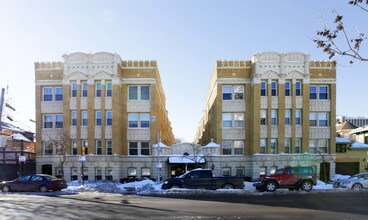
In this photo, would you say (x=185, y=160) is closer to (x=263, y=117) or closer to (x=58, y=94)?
(x=263, y=117)

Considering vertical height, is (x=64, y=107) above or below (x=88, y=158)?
above

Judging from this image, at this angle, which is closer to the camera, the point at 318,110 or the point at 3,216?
the point at 3,216

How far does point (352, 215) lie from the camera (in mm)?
12539

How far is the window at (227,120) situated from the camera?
34.7m

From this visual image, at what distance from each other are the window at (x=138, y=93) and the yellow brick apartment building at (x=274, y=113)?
7.34 m

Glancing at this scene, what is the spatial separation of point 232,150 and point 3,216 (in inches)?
978

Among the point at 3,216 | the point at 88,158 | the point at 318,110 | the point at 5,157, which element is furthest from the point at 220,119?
the point at 3,216

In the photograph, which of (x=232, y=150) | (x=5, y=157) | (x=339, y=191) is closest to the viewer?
(x=339, y=191)

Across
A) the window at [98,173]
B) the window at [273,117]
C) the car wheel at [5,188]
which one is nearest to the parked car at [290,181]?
the window at [273,117]

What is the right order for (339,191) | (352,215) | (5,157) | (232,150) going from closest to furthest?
(352,215), (339,191), (5,157), (232,150)

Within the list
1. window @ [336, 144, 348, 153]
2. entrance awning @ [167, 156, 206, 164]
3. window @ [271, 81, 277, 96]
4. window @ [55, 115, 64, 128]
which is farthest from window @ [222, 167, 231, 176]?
window @ [55, 115, 64, 128]

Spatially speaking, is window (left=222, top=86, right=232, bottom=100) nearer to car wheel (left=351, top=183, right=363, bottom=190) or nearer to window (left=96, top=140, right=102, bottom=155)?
window (left=96, top=140, right=102, bottom=155)

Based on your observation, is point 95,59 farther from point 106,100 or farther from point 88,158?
point 88,158

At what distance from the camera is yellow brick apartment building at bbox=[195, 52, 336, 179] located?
111ft
